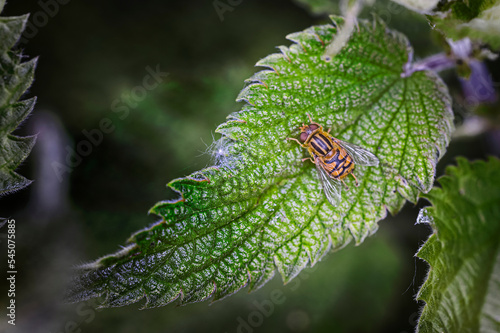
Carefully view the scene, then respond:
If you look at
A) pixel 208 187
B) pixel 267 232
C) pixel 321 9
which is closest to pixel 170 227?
pixel 208 187

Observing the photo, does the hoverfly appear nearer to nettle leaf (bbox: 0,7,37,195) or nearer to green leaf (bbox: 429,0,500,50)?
green leaf (bbox: 429,0,500,50)

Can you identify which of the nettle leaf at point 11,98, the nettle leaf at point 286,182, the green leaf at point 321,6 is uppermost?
the green leaf at point 321,6

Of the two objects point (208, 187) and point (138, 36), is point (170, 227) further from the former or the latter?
point (138, 36)

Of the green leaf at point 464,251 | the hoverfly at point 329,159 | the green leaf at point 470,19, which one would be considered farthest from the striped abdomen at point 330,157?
the green leaf at point 470,19

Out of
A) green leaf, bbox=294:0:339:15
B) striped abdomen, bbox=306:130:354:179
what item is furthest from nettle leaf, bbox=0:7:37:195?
green leaf, bbox=294:0:339:15

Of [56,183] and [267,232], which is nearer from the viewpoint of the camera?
[267,232]

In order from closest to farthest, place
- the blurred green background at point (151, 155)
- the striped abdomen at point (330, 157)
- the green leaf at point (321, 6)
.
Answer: the striped abdomen at point (330, 157), the green leaf at point (321, 6), the blurred green background at point (151, 155)

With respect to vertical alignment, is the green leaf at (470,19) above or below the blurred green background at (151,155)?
above

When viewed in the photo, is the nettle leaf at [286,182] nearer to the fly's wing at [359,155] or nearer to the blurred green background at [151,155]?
the fly's wing at [359,155]

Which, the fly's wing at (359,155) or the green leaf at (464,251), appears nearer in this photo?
the green leaf at (464,251)
